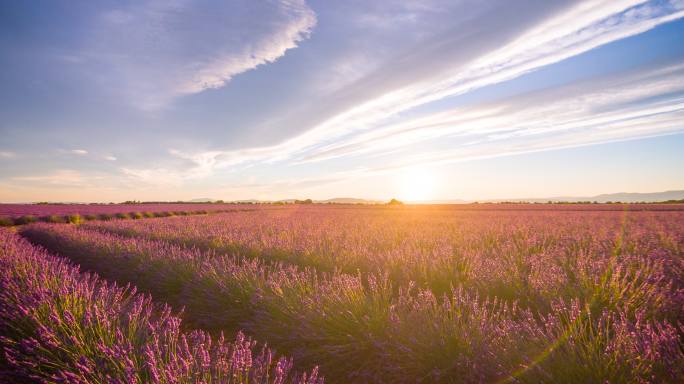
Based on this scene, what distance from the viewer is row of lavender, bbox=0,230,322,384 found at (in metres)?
1.90

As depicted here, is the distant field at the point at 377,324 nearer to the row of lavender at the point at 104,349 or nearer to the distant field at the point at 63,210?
the row of lavender at the point at 104,349

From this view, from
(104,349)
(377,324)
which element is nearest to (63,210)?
(104,349)

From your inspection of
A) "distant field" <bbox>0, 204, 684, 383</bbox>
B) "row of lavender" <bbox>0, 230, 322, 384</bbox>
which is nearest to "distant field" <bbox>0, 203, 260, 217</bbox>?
"distant field" <bbox>0, 204, 684, 383</bbox>

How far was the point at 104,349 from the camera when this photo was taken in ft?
6.74

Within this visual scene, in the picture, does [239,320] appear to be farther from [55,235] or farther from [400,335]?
[55,235]

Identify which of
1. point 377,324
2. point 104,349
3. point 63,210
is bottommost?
point 377,324

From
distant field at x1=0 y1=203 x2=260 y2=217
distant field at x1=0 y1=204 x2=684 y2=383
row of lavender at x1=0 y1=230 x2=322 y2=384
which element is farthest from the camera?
distant field at x1=0 y1=203 x2=260 y2=217

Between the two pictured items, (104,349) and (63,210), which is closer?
(104,349)

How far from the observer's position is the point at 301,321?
3416mm

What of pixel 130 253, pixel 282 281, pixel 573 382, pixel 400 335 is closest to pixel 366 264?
pixel 282 281

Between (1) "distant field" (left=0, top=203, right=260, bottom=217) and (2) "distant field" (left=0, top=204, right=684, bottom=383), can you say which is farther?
(1) "distant field" (left=0, top=203, right=260, bottom=217)

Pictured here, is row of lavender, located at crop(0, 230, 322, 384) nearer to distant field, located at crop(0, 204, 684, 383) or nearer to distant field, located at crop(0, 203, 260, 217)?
distant field, located at crop(0, 204, 684, 383)

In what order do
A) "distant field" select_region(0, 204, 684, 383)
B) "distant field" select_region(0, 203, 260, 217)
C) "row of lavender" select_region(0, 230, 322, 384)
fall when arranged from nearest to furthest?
"row of lavender" select_region(0, 230, 322, 384) → "distant field" select_region(0, 204, 684, 383) → "distant field" select_region(0, 203, 260, 217)

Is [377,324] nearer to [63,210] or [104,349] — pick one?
[104,349]
